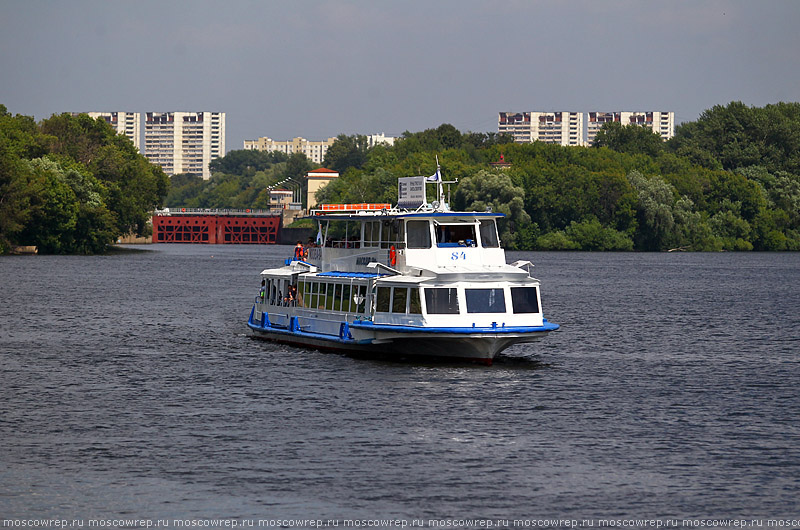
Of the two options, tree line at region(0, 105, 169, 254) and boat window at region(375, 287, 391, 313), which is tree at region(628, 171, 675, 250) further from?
boat window at region(375, 287, 391, 313)

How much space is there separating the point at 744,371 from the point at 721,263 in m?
108

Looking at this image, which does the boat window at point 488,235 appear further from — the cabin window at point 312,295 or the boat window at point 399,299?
the cabin window at point 312,295

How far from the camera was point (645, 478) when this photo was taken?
96.4 feet

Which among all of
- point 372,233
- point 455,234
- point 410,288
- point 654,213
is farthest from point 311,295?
point 654,213

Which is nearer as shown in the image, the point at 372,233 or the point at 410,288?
the point at 410,288

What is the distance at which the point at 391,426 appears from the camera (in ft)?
116

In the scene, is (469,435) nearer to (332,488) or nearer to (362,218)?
(332,488)

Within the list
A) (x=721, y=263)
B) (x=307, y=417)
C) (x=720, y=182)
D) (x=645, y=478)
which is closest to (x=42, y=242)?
(x=721, y=263)

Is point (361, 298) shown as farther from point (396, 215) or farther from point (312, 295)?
point (312, 295)

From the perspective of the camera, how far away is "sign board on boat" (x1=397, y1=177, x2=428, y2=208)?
162ft

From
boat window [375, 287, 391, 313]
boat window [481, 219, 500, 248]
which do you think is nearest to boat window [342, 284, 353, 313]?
boat window [375, 287, 391, 313]

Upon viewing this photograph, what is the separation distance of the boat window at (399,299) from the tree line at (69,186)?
331 ft

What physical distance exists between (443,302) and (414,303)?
116cm

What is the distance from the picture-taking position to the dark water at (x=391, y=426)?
2727 cm
